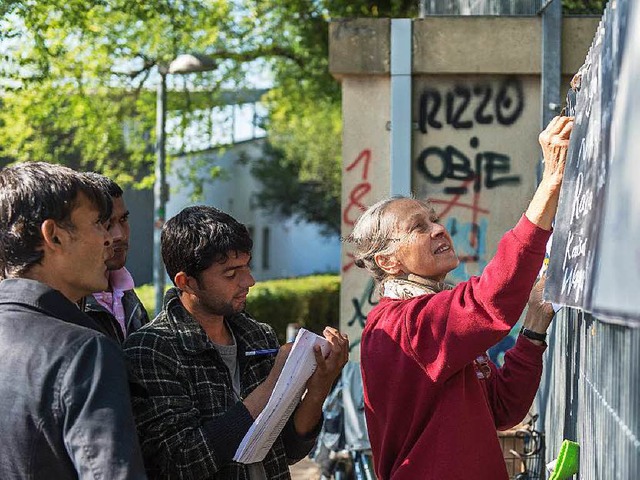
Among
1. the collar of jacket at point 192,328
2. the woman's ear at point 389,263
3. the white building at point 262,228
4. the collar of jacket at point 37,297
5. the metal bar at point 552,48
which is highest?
the metal bar at point 552,48

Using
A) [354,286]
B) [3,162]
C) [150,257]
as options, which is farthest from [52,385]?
[150,257]

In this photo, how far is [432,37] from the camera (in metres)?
7.52

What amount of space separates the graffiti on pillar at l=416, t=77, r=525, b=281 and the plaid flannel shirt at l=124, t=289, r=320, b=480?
4.34 meters

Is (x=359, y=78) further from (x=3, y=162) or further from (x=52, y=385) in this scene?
(x=3, y=162)

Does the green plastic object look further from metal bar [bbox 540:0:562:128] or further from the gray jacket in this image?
metal bar [bbox 540:0:562:128]

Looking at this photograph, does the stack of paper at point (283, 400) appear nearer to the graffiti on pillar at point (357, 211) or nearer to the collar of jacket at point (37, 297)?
the collar of jacket at point (37, 297)

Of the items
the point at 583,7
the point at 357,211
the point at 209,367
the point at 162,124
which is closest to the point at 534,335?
the point at 209,367

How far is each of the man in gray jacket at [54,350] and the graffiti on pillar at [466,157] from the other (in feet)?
17.2

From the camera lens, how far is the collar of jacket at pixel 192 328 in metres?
3.25

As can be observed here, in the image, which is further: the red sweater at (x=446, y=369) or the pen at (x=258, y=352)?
the pen at (x=258, y=352)

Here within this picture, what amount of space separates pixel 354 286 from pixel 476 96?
5.03ft

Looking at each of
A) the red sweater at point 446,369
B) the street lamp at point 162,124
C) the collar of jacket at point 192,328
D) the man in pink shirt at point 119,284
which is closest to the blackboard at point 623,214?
the red sweater at point 446,369

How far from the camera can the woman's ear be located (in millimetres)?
3406

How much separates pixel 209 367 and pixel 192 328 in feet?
0.41
